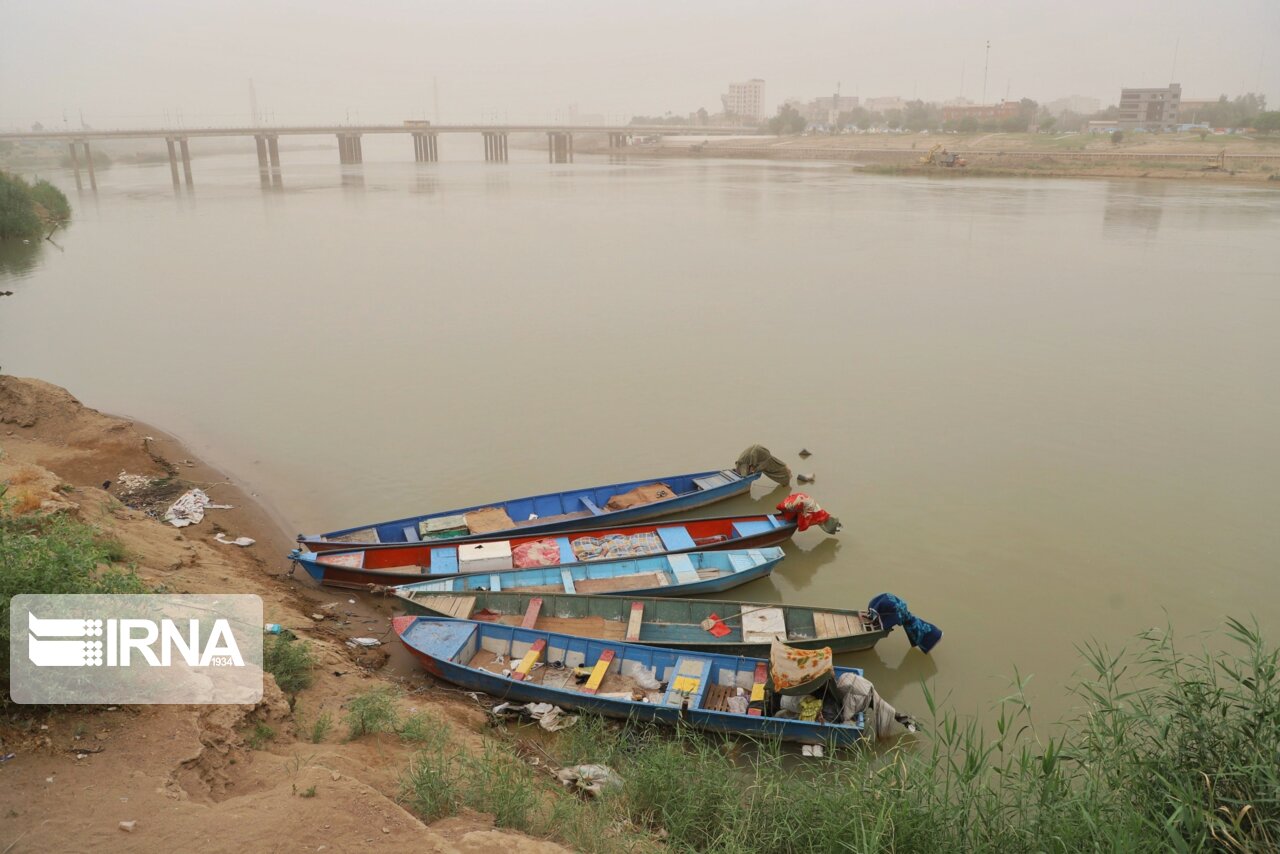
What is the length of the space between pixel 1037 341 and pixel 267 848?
922 inches

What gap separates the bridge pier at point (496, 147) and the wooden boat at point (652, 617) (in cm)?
12738

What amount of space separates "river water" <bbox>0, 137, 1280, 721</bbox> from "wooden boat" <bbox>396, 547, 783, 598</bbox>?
916mm

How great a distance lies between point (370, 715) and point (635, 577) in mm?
4690

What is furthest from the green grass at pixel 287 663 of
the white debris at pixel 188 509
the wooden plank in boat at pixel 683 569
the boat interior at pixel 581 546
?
the white debris at pixel 188 509

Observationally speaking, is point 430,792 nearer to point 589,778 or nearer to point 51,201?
point 589,778

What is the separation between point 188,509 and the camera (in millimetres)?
13656

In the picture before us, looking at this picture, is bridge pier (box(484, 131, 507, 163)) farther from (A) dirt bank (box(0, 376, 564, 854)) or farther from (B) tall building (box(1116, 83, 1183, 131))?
(A) dirt bank (box(0, 376, 564, 854))

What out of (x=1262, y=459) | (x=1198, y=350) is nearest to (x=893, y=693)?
(x=1262, y=459)

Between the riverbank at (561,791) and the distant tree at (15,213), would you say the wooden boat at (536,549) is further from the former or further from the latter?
the distant tree at (15,213)

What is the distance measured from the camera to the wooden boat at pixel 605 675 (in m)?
8.98

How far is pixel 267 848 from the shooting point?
5.39 metres

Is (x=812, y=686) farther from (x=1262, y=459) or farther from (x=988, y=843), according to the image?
(x=1262, y=459)

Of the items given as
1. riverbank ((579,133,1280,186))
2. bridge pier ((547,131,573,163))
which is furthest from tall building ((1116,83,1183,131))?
bridge pier ((547,131,573,163))

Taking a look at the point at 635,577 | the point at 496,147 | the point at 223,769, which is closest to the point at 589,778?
the point at 223,769
